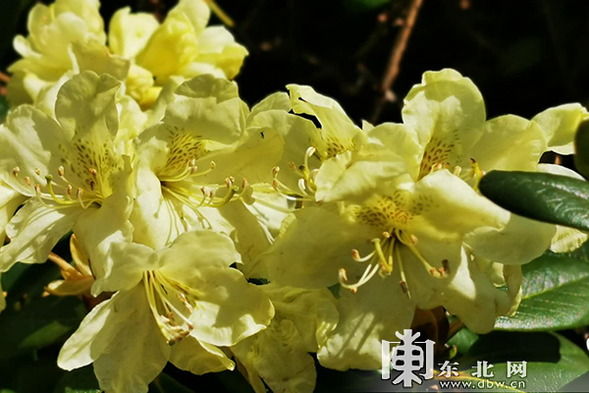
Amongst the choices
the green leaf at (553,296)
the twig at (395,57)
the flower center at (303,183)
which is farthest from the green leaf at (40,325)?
the twig at (395,57)

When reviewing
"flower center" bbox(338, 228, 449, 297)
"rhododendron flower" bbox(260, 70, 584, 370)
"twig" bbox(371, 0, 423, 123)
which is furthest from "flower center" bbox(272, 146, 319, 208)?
"twig" bbox(371, 0, 423, 123)

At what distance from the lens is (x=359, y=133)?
3.49ft

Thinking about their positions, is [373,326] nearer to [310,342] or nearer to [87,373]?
[310,342]

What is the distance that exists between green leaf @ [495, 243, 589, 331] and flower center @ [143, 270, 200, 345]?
1.68 ft

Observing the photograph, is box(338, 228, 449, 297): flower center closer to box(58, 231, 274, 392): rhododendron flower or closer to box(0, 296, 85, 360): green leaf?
box(58, 231, 274, 392): rhododendron flower

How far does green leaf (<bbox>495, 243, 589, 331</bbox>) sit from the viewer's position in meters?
1.33

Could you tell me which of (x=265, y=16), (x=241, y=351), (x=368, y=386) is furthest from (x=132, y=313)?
(x=265, y=16)

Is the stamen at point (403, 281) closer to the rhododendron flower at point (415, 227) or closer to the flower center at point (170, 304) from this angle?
the rhododendron flower at point (415, 227)

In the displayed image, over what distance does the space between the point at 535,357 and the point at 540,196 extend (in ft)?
1.59

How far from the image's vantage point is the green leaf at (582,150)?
3.34 feet

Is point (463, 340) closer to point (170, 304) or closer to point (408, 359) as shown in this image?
point (408, 359)

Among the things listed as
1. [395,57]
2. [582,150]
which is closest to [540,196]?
[582,150]

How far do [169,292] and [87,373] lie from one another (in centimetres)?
24

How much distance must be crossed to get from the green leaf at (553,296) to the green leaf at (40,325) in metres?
0.70
